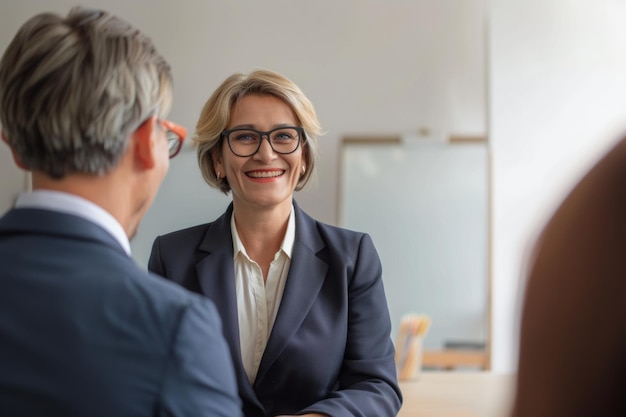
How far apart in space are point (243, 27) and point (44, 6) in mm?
1210

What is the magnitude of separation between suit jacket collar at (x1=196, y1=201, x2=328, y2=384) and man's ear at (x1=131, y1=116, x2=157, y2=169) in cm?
79

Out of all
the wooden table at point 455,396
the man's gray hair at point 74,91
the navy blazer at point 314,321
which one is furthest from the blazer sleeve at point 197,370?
the wooden table at point 455,396

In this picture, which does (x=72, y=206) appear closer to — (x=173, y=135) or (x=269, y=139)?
(x=173, y=135)

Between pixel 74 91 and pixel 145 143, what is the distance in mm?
128

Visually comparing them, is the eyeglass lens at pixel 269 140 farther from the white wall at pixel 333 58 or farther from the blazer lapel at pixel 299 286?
the white wall at pixel 333 58

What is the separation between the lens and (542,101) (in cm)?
500

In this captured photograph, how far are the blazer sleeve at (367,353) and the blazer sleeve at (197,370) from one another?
2.68 ft

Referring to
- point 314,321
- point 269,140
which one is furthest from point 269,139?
point 314,321

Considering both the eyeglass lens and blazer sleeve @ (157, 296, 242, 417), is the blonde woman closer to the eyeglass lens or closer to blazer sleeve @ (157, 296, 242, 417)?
the eyeglass lens

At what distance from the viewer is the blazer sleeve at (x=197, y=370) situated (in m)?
1.04

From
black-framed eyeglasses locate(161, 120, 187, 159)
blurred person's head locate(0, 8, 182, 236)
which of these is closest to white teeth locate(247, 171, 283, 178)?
black-framed eyeglasses locate(161, 120, 187, 159)

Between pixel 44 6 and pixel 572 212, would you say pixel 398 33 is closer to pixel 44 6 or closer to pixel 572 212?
pixel 44 6

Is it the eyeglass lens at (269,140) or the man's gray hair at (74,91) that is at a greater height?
the eyeglass lens at (269,140)

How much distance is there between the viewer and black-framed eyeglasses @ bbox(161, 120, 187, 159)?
1304mm
